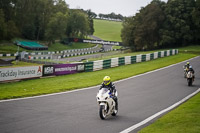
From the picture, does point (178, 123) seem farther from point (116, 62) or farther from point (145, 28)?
point (145, 28)

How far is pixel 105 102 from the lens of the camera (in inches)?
445

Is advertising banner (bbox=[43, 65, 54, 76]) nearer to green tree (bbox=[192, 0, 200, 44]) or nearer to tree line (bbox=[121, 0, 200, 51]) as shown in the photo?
tree line (bbox=[121, 0, 200, 51])

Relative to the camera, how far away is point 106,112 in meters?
11.5

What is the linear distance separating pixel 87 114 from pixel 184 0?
75036 mm

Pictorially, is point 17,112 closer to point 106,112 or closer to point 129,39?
point 106,112

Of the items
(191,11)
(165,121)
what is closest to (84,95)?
(165,121)

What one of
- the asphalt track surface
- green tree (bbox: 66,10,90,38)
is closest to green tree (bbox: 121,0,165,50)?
green tree (bbox: 66,10,90,38)

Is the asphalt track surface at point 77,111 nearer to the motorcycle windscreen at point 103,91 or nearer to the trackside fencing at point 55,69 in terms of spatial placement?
the motorcycle windscreen at point 103,91

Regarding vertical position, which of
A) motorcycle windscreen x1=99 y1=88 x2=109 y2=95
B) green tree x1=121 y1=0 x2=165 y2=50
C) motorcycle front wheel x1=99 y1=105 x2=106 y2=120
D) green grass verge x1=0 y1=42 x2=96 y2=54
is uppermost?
green tree x1=121 y1=0 x2=165 y2=50

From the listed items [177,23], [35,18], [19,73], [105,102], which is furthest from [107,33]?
[105,102]

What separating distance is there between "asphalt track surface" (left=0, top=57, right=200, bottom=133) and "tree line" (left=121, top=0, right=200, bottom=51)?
55.3m

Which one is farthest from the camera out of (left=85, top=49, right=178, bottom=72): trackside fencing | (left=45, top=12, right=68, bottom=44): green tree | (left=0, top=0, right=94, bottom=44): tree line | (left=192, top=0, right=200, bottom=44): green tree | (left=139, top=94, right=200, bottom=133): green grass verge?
(left=45, top=12, right=68, bottom=44): green tree

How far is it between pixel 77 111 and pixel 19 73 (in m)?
12.4

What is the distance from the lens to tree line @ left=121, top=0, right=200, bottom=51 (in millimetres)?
73625
